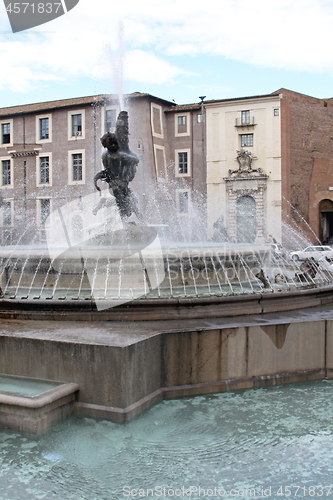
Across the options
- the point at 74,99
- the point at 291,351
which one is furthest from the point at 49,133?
the point at 291,351

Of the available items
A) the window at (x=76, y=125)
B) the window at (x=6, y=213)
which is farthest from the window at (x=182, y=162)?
the window at (x=6, y=213)

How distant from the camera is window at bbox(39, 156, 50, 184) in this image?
36.2m

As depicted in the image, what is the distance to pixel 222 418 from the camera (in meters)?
3.96

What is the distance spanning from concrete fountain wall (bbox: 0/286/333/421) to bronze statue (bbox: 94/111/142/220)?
3706mm

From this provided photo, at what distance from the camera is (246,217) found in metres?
33.8

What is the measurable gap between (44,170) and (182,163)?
10780 millimetres

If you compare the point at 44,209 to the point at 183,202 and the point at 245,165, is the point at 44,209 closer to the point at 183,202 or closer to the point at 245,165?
the point at 183,202

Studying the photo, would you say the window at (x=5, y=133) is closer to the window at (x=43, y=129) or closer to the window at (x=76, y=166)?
the window at (x=43, y=129)

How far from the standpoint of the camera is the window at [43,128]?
36.3 meters

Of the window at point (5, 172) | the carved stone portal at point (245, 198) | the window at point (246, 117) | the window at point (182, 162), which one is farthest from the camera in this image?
the window at point (5, 172)

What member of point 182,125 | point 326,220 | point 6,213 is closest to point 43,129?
point 6,213

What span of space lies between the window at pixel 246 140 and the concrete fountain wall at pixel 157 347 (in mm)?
29484

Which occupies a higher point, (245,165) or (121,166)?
(245,165)

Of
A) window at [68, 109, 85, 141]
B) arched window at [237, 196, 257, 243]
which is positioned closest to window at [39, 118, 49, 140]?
window at [68, 109, 85, 141]
